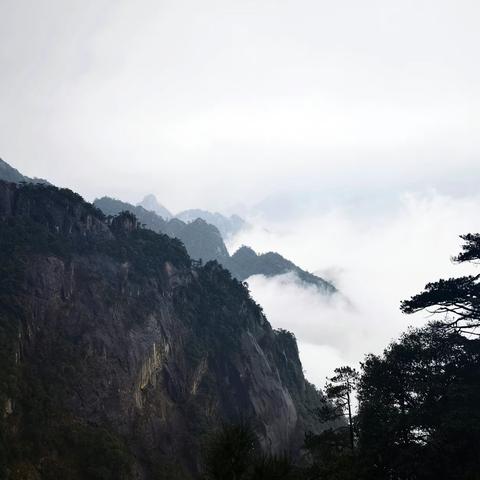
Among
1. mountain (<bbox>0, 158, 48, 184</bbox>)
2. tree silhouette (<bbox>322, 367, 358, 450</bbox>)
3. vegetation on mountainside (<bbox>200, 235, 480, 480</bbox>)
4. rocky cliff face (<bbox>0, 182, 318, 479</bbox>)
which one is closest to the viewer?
vegetation on mountainside (<bbox>200, 235, 480, 480</bbox>)

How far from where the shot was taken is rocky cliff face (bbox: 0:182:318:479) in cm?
5644

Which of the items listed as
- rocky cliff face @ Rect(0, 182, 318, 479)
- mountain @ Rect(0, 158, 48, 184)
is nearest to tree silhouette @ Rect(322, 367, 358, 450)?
rocky cliff face @ Rect(0, 182, 318, 479)

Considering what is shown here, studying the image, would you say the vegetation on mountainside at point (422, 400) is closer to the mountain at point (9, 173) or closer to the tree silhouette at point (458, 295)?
the tree silhouette at point (458, 295)

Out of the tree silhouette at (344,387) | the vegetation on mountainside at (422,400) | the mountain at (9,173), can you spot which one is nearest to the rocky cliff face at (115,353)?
the tree silhouette at (344,387)

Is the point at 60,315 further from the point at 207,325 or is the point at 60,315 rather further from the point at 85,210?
the point at 207,325

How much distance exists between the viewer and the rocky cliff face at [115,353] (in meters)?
56.4

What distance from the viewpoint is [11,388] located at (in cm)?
5478

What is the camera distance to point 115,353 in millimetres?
75250

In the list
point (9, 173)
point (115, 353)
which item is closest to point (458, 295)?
point (115, 353)

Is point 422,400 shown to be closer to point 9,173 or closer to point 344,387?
point 344,387

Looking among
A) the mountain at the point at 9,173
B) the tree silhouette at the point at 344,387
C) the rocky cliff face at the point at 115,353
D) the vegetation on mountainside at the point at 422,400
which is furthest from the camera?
the mountain at the point at 9,173

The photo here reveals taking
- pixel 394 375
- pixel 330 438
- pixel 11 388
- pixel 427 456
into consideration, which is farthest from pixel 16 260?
pixel 427 456

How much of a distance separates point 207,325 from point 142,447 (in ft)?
129

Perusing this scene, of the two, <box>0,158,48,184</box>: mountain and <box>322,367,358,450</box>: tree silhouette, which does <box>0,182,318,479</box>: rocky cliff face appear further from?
<box>0,158,48,184</box>: mountain
